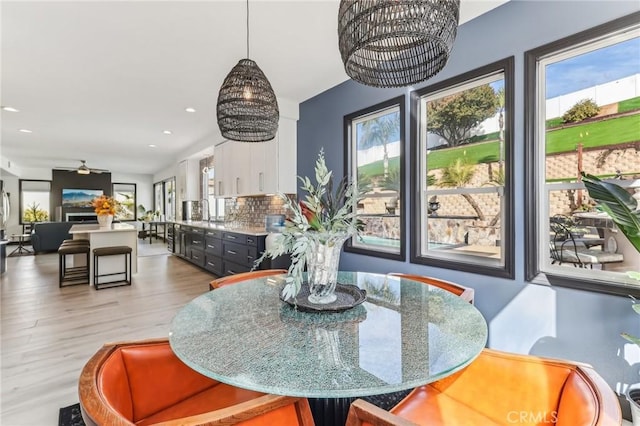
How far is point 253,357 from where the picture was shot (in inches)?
37.2

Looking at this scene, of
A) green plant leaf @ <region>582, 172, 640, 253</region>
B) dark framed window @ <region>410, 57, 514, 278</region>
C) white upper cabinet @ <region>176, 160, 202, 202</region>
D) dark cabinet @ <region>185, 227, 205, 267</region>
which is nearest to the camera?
green plant leaf @ <region>582, 172, 640, 253</region>

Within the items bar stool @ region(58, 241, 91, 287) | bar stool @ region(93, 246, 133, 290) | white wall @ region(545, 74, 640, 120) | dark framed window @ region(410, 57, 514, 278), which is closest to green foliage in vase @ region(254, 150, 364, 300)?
dark framed window @ region(410, 57, 514, 278)

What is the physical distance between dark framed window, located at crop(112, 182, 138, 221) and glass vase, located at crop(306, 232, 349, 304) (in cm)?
1321

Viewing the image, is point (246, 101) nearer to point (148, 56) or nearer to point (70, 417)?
point (148, 56)

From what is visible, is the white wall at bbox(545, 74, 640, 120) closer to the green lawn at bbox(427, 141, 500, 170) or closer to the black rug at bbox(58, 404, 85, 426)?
the green lawn at bbox(427, 141, 500, 170)

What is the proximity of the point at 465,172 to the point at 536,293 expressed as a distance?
43.2 inches

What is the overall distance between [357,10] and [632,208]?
1594mm

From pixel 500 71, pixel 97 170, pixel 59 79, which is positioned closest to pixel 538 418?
pixel 500 71

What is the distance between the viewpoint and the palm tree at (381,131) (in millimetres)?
3227

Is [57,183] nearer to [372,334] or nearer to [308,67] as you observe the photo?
[308,67]

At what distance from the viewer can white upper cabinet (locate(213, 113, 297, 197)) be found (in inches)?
173

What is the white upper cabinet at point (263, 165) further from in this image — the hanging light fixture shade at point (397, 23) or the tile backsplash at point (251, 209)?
the hanging light fixture shade at point (397, 23)

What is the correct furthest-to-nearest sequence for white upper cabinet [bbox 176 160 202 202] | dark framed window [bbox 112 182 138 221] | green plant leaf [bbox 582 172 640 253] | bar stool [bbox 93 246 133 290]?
dark framed window [bbox 112 182 138 221], white upper cabinet [bbox 176 160 202 202], bar stool [bbox 93 246 133 290], green plant leaf [bbox 582 172 640 253]

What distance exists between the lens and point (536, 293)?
208 centimetres
